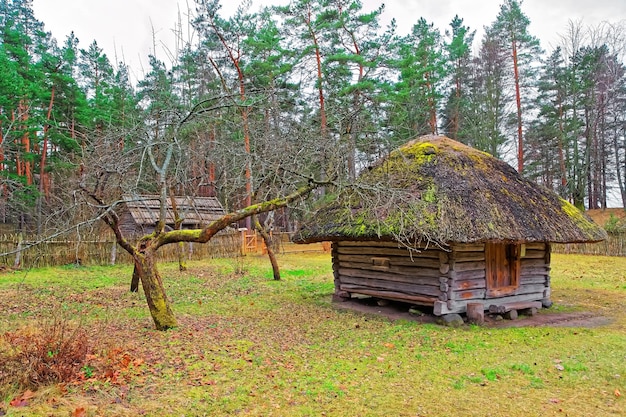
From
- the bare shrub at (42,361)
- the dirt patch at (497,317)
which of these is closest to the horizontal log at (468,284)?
the dirt patch at (497,317)

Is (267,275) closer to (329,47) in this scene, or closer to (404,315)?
(404,315)

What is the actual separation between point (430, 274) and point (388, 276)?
108 centimetres

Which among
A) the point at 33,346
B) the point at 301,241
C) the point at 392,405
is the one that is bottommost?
the point at 392,405

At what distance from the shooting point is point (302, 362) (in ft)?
19.7

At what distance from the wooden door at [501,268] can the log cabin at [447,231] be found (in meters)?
0.02

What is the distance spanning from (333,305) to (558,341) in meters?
4.80

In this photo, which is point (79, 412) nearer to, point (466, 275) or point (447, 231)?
point (447, 231)

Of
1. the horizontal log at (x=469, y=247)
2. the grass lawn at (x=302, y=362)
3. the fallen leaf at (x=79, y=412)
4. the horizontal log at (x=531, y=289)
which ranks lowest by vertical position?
the grass lawn at (x=302, y=362)

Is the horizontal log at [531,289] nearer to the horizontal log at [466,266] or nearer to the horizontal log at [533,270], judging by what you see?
the horizontal log at [533,270]

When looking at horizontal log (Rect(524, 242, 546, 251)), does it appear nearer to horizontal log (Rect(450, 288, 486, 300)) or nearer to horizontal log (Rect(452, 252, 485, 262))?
horizontal log (Rect(452, 252, 485, 262))

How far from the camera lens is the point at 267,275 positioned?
15.9m

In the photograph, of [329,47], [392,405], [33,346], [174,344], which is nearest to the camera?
[392,405]

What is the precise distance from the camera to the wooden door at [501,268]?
921cm

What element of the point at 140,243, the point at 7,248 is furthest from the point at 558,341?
the point at 7,248
